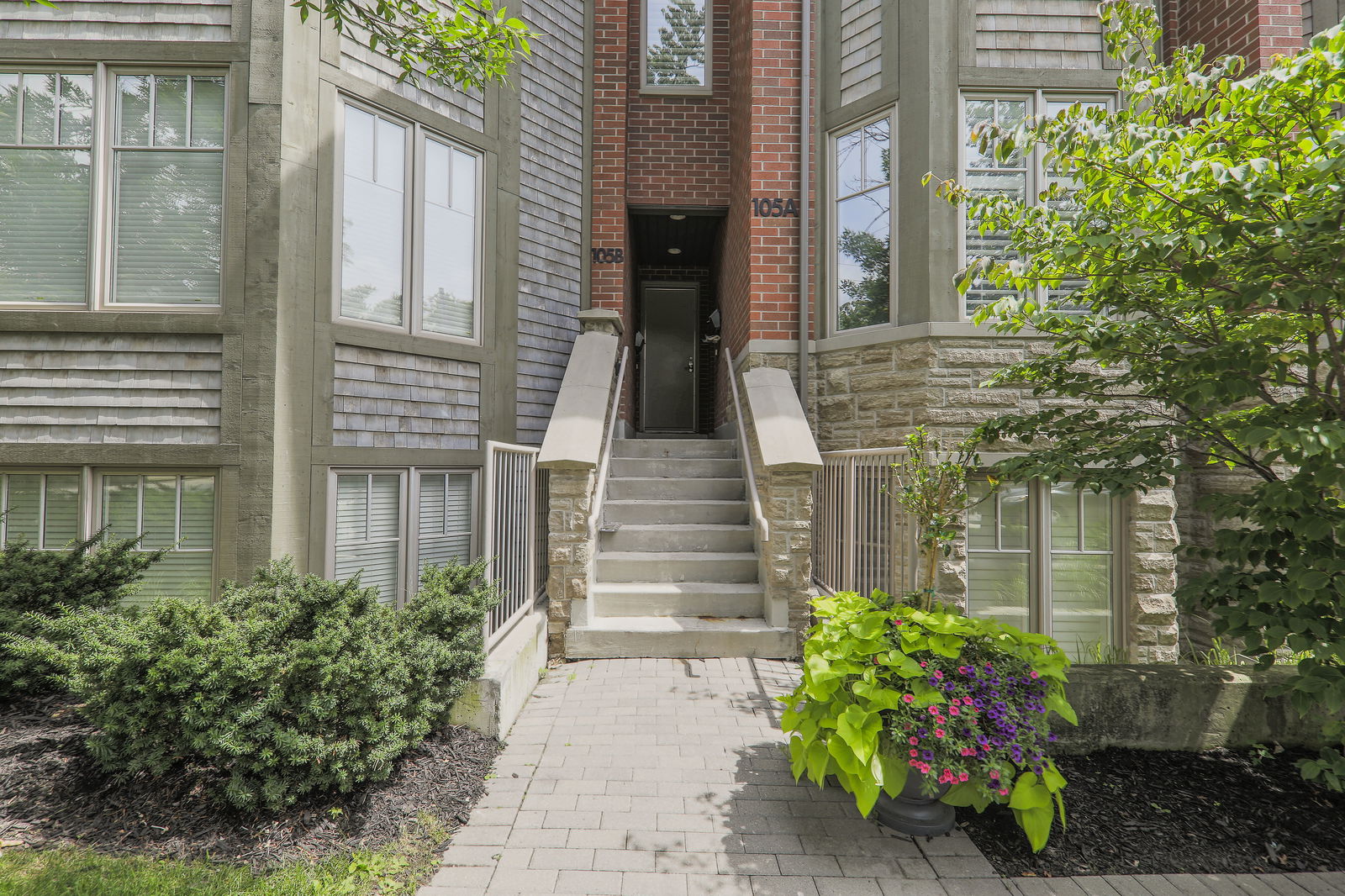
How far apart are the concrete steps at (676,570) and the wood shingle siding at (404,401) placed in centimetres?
141

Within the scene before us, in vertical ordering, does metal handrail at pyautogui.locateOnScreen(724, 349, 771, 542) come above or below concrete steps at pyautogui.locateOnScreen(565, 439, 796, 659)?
above

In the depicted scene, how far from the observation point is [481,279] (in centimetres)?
533

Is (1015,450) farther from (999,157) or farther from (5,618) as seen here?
(5,618)

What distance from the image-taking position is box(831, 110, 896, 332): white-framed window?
5.38 meters

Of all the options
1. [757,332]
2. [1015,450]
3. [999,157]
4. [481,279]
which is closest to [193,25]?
[481,279]

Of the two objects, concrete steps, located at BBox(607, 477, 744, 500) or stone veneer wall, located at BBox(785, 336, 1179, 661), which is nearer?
stone veneer wall, located at BBox(785, 336, 1179, 661)

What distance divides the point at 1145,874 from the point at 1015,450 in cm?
320

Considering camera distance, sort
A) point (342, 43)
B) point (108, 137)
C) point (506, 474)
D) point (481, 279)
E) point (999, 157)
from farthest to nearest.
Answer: point (481, 279)
point (342, 43)
point (108, 137)
point (506, 474)
point (999, 157)

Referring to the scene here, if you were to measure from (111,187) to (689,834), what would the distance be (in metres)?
5.34

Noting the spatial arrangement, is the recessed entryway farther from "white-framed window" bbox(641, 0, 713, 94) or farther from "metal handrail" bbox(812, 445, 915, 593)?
"metal handrail" bbox(812, 445, 915, 593)

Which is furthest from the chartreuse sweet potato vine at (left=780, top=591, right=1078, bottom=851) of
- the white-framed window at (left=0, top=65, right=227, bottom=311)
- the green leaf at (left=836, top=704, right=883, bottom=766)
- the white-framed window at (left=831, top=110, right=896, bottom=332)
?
the white-framed window at (left=0, top=65, right=227, bottom=311)

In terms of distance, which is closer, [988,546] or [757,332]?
[988,546]

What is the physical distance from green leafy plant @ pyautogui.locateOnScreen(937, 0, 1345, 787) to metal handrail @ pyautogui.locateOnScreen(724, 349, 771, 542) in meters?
1.67

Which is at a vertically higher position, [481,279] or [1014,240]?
[481,279]
